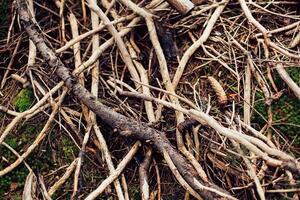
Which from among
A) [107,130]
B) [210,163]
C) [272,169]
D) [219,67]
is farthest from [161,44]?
[272,169]

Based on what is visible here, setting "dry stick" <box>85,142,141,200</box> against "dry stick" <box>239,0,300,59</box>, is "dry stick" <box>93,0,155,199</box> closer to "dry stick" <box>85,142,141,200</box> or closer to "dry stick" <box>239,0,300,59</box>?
"dry stick" <box>85,142,141,200</box>

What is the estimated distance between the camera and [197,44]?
2006mm

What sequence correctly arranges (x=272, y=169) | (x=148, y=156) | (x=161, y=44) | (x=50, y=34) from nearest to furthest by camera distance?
(x=272, y=169), (x=148, y=156), (x=161, y=44), (x=50, y=34)

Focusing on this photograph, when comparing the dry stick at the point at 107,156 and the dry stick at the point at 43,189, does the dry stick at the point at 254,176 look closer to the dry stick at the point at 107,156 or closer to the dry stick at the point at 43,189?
the dry stick at the point at 107,156

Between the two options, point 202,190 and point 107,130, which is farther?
point 107,130

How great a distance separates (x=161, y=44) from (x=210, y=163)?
0.59 meters

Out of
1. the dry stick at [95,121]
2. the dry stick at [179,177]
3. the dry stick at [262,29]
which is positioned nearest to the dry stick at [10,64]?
the dry stick at [95,121]

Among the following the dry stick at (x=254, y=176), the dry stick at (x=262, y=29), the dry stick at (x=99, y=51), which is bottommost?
the dry stick at (x=254, y=176)

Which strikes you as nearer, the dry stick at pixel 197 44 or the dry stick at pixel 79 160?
the dry stick at pixel 79 160

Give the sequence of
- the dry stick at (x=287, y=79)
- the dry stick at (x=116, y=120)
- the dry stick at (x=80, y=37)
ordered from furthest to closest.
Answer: the dry stick at (x=80, y=37) → the dry stick at (x=287, y=79) → the dry stick at (x=116, y=120)

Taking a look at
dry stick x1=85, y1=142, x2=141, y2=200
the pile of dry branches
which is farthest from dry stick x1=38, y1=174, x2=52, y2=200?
dry stick x1=85, y1=142, x2=141, y2=200

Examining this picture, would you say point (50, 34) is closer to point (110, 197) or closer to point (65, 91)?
point (65, 91)

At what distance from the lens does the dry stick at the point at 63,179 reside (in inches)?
70.0

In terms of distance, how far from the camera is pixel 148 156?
5.89 ft
